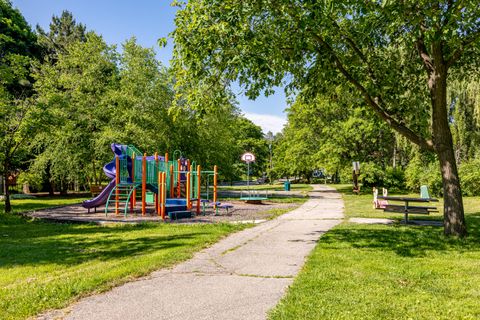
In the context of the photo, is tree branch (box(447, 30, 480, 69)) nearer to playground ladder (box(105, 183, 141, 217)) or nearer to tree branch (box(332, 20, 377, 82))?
tree branch (box(332, 20, 377, 82))

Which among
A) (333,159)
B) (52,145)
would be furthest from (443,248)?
(333,159)

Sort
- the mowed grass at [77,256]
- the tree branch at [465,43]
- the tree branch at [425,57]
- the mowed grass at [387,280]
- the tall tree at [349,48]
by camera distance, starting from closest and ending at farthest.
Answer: the mowed grass at [387,280] < the mowed grass at [77,256] < the tall tree at [349,48] < the tree branch at [465,43] < the tree branch at [425,57]

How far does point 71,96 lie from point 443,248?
903 inches

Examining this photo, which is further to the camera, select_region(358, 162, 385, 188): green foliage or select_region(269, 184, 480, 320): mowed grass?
select_region(358, 162, 385, 188): green foliage

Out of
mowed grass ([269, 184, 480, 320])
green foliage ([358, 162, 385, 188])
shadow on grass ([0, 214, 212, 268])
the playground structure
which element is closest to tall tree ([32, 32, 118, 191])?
the playground structure

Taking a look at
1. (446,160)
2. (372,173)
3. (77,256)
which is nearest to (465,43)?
(446,160)

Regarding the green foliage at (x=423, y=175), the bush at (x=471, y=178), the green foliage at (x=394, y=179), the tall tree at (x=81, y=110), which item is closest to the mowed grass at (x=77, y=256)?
the tall tree at (x=81, y=110)

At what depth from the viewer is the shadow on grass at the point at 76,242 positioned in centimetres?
786

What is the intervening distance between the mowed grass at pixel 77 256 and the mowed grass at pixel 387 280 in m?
2.67

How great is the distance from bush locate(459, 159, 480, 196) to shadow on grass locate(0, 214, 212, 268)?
21.6 meters

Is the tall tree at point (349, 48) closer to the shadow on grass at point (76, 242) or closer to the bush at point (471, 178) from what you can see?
the shadow on grass at point (76, 242)

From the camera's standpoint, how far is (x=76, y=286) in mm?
5402

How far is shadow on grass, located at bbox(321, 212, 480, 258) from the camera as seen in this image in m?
8.26

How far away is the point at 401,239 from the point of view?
9.45 meters
